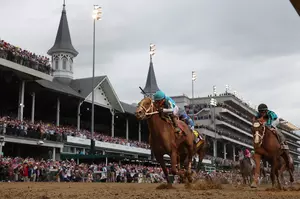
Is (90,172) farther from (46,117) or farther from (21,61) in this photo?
(46,117)

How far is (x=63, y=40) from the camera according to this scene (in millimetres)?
66625

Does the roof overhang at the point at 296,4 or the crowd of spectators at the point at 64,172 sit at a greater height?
the roof overhang at the point at 296,4

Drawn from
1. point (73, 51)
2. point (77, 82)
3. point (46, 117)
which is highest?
point (73, 51)

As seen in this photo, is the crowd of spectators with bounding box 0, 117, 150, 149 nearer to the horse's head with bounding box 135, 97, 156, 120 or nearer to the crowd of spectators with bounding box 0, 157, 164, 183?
the crowd of spectators with bounding box 0, 157, 164, 183

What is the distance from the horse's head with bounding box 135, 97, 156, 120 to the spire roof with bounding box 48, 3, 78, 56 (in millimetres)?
55694

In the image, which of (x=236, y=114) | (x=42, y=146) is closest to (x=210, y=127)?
(x=236, y=114)

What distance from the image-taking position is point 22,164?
28.7m

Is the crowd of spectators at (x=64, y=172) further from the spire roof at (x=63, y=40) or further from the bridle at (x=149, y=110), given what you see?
the spire roof at (x=63, y=40)

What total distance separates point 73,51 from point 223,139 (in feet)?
138

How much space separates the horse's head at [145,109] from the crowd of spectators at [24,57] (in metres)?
26.9

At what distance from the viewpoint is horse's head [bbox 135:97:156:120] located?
11086mm

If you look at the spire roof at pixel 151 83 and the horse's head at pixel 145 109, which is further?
the spire roof at pixel 151 83

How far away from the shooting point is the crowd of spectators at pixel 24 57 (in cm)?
3561

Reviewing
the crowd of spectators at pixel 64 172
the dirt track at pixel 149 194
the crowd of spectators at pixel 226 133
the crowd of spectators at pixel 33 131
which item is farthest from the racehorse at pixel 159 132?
the crowd of spectators at pixel 226 133
